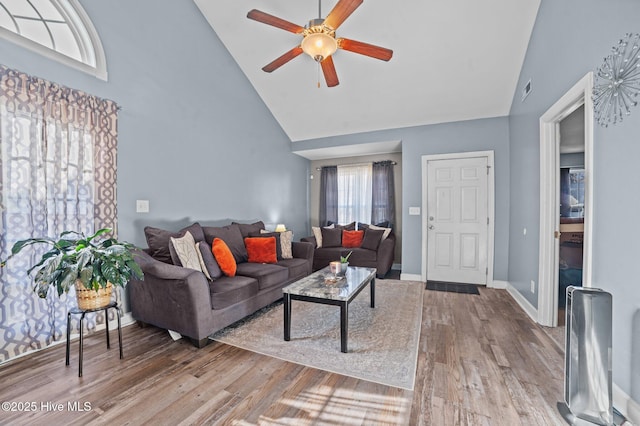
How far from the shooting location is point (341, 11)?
2006 mm

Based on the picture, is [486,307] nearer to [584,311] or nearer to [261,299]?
[584,311]

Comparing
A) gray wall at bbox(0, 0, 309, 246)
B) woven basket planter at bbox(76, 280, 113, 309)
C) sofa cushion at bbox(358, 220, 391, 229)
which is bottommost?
woven basket planter at bbox(76, 280, 113, 309)

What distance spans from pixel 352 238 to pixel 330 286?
2.72 meters

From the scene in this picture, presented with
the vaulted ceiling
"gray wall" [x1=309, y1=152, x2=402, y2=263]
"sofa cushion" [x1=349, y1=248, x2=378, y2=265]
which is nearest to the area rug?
"sofa cushion" [x1=349, y1=248, x2=378, y2=265]

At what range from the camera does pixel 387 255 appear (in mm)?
4730

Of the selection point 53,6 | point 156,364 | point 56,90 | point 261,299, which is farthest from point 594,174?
point 53,6

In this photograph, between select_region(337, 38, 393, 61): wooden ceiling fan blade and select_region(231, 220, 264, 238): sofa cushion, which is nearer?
select_region(337, 38, 393, 61): wooden ceiling fan blade

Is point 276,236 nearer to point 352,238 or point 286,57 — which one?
point 352,238

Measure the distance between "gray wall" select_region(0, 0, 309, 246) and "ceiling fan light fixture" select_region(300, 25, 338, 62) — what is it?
182 cm

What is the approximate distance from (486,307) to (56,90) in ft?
15.5

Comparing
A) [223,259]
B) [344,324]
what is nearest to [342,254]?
[223,259]

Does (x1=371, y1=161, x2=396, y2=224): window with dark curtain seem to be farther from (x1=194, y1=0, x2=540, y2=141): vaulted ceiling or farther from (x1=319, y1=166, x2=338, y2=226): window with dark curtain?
(x1=194, y1=0, x2=540, y2=141): vaulted ceiling

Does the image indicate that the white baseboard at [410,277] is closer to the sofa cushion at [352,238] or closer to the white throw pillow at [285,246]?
the sofa cushion at [352,238]

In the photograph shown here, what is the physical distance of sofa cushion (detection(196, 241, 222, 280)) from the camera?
2.67 meters
